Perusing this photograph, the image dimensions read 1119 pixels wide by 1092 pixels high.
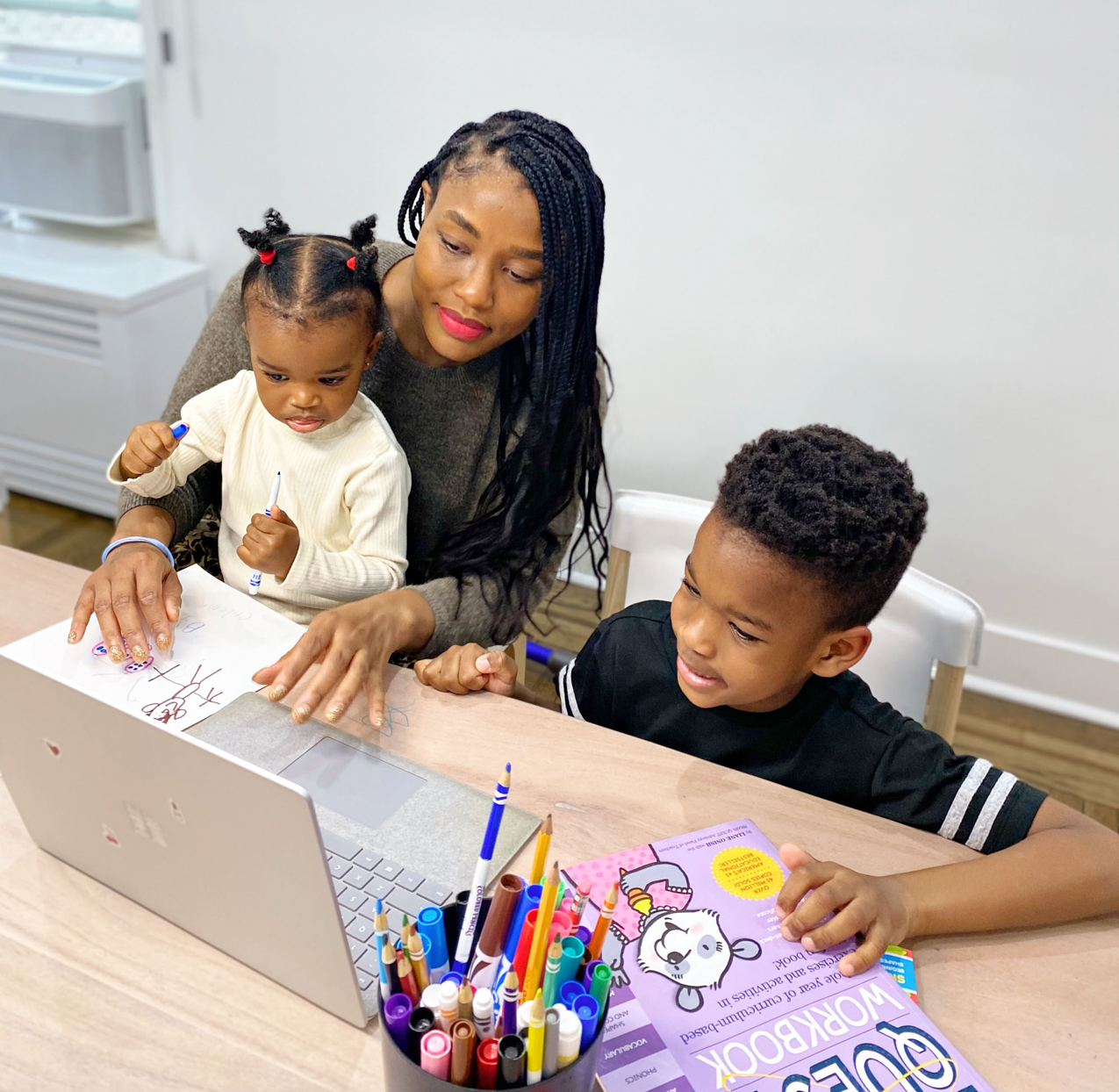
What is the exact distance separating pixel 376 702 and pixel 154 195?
2079 millimetres

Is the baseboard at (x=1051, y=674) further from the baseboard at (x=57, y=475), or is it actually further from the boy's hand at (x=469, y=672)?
the baseboard at (x=57, y=475)

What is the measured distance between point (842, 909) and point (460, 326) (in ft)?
2.27

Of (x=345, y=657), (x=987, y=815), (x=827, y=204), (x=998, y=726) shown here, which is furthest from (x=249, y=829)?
(x=998, y=726)

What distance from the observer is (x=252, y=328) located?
110 centimetres

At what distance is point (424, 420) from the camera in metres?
1.32

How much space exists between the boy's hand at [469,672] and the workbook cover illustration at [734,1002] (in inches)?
9.6

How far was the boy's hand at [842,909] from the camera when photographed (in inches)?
29.1

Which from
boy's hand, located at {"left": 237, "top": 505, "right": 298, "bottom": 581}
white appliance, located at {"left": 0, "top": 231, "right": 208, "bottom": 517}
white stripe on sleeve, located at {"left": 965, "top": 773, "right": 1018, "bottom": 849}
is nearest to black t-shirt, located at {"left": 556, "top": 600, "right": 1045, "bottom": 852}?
white stripe on sleeve, located at {"left": 965, "top": 773, "right": 1018, "bottom": 849}

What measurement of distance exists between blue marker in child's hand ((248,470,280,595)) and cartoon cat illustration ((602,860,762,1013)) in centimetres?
53

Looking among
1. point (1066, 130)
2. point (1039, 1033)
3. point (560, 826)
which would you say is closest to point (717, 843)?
point (560, 826)

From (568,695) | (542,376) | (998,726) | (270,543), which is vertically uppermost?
(542,376)

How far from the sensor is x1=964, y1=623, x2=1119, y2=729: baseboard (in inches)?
86.2

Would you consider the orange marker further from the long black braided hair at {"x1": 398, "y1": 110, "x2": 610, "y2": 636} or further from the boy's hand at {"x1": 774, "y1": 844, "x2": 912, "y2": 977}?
the long black braided hair at {"x1": 398, "y1": 110, "x2": 610, "y2": 636}

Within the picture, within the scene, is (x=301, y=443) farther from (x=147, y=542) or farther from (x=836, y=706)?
(x=836, y=706)
